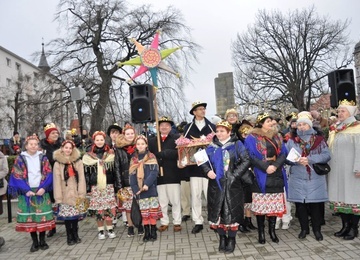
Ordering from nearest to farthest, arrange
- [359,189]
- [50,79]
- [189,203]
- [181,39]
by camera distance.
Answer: [359,189], [189,203], [50,79], [181,39]

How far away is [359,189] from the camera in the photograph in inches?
200

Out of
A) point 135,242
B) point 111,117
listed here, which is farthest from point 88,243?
point 111,117

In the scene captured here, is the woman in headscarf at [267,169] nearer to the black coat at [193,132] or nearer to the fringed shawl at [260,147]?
the fringed shawl at [260,147]

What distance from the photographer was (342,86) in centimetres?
732

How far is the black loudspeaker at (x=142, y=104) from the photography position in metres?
6.63

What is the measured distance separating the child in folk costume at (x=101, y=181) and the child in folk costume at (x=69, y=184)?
0.18 meters

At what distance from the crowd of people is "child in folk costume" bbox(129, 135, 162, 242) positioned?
0.02 meters

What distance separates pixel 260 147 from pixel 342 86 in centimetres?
329

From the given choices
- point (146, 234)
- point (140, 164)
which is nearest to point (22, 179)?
point (140, 164)

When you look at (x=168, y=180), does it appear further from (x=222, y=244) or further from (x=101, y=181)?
(x=222, y=244)

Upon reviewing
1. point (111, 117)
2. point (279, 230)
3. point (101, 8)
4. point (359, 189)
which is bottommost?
point (279, 230)

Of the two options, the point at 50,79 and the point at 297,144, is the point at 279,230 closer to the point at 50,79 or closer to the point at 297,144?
the point at 297,144

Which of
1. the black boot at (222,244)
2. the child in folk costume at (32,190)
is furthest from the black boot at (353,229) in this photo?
the child in folk costume at (32,190)

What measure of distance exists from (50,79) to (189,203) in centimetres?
1512
